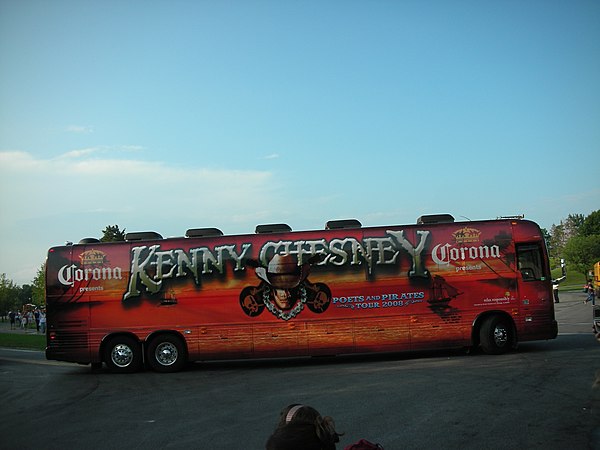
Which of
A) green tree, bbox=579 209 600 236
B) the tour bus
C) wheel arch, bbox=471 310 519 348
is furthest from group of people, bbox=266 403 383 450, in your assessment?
green tree, bbox=579 209 600 236

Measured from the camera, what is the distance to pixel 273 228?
58.3ft

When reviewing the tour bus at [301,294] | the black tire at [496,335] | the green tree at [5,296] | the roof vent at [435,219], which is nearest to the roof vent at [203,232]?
the tour bus at [301,294]

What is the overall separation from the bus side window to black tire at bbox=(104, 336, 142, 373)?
10027 millimetres

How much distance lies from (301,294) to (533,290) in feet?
19.3

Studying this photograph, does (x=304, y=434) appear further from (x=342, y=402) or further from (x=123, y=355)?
(x=123, y=355)

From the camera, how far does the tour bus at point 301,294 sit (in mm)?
16922

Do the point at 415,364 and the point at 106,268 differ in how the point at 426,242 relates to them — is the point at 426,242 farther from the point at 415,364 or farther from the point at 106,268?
the point at 106,268

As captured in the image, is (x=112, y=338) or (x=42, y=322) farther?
(x=42, y=322)

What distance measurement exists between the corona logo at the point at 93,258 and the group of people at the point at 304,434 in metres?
14.8

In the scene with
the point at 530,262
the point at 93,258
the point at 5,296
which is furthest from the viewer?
the point at 5,296

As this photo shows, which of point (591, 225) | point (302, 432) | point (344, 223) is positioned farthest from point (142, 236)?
point (591, 225)

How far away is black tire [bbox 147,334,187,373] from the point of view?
16.9m

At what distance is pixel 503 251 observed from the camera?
17344mm

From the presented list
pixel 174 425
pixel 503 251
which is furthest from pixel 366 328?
pixel 174 425
